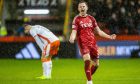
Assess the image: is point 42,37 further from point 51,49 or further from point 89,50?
point 89,50

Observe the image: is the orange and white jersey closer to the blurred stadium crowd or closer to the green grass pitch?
the green grass pitch

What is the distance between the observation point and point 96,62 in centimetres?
1284

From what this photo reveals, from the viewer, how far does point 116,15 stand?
2572 cm

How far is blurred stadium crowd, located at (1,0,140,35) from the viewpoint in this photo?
24.9m

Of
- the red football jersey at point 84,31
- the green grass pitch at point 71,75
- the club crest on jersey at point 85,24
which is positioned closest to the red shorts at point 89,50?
the red football jersey at point 84,31

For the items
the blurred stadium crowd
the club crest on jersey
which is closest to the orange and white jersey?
the club crest on jersey

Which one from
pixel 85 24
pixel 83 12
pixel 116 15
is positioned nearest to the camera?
pixel 83 12

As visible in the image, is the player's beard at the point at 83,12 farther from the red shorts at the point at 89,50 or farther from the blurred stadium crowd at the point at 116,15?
the blurred stadium crowd at the point at 116,15

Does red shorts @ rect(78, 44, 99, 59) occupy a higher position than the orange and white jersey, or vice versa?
red shorts @ rect(78, 44, 99, 59)

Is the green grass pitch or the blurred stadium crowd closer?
the green grass pitch

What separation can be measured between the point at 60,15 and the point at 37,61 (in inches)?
274

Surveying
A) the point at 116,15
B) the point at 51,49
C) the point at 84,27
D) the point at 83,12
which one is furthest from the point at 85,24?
the point at 116,15

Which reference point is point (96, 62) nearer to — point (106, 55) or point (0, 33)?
point (106, 55)

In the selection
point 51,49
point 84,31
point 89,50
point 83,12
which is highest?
point 83,12
